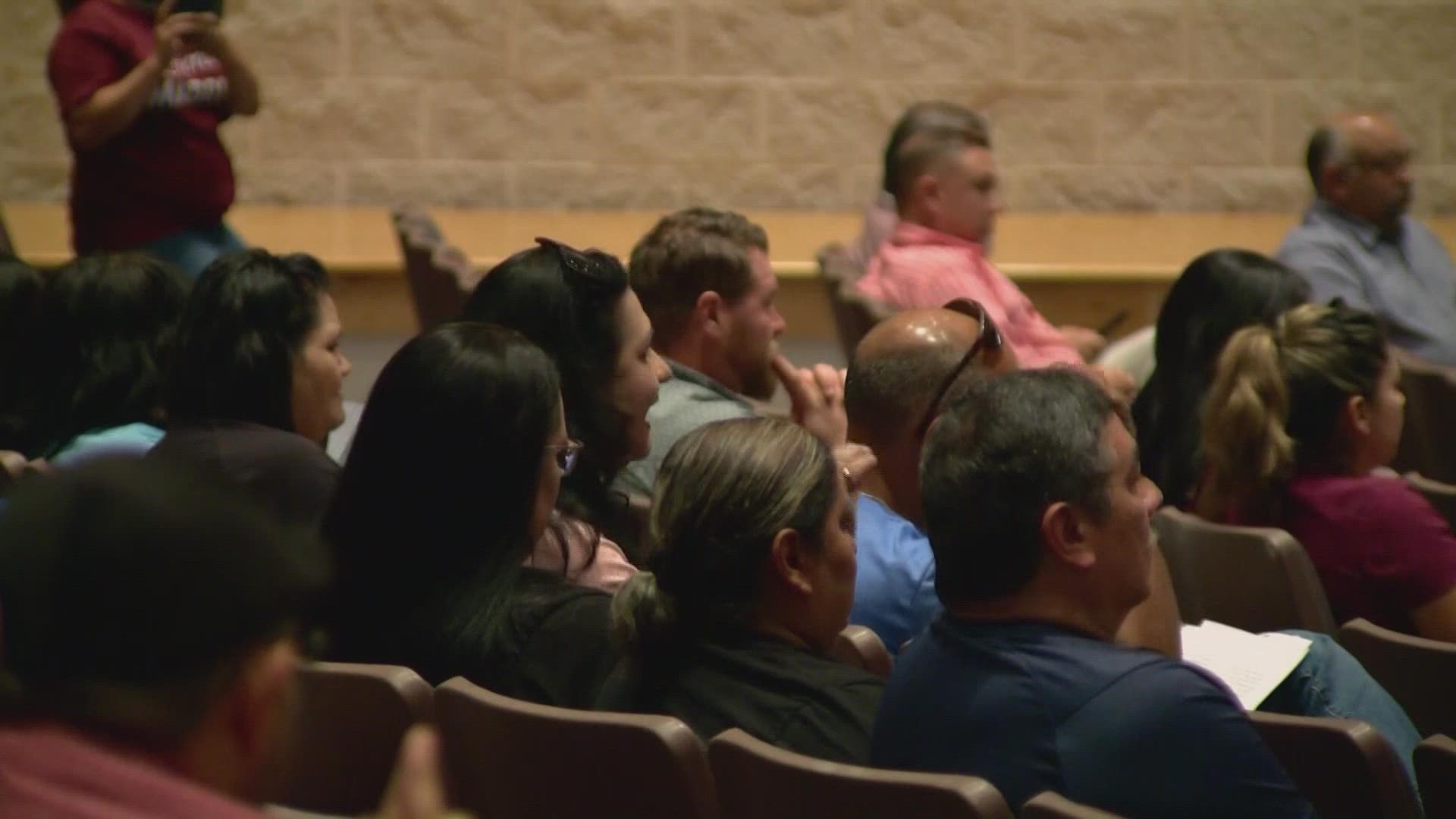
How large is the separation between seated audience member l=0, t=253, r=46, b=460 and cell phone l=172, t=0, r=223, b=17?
1480 millimetres

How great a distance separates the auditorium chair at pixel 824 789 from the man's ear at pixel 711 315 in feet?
6.17

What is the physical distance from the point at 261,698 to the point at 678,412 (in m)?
2.42

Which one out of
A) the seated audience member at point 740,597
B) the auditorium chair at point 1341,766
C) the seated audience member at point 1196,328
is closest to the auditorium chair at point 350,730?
the seated audience member at point 740,597

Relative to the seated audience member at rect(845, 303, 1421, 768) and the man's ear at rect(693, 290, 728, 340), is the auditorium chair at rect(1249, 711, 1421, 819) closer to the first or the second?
the seated audience member at rect(845, 303, 1421, 768)

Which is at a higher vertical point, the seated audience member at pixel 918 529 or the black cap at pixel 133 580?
the black cap at pixel 133 580

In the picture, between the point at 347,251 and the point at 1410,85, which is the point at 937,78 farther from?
the point at 347,251

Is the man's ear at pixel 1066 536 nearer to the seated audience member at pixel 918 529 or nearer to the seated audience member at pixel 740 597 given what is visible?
the seated audience member at pixel 740 597

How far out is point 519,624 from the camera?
2.30 metres

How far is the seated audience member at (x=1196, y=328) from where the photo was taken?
12.2ft

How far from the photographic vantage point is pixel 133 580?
Answer: 98cm

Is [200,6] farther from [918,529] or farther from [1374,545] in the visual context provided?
[1374,545]

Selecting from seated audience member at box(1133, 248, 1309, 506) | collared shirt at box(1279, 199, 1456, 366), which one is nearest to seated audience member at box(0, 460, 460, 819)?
seated audience member at box(1133, 248, 1309, 506)

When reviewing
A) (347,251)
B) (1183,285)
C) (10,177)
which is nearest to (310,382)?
(1183,285)

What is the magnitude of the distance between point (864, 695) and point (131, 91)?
10.0ft
